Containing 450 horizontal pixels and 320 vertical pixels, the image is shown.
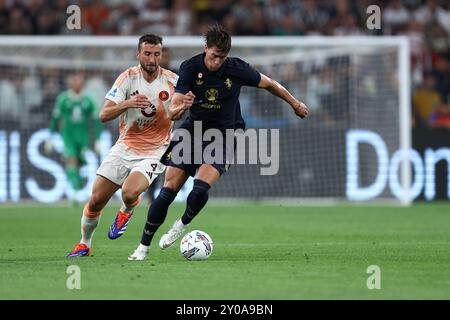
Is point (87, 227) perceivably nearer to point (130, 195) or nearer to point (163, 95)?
point (130, 195)

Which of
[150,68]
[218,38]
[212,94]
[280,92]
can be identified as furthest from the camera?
[150,68]

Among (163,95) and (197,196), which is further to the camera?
(163,95)

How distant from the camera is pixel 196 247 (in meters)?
10.2

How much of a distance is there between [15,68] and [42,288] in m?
13.3

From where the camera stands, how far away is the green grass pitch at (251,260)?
805 cm

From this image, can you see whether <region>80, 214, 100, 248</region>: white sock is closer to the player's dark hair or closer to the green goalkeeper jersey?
the player's dark hair

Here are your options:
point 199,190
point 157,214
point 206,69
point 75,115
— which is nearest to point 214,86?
point 206,69

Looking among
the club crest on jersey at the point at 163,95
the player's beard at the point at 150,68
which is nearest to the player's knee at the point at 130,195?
the club crest on jersey at the point at 163,95

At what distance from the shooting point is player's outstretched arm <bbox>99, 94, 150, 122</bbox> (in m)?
10.2

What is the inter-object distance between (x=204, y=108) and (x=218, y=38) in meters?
0.78

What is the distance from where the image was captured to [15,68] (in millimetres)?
20906
